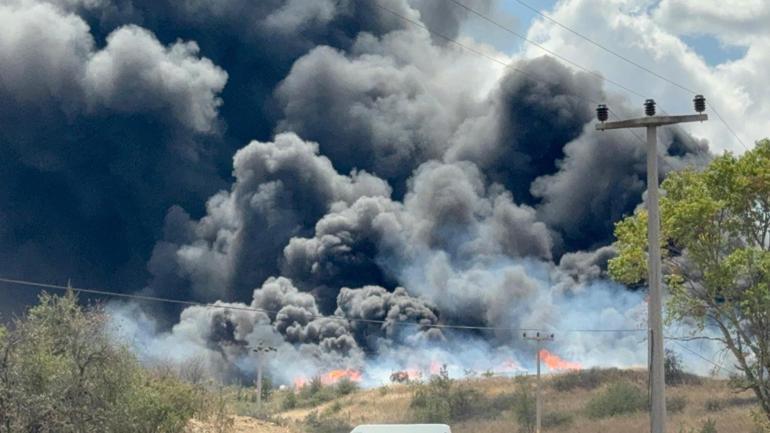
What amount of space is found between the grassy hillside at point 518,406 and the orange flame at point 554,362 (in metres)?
20.1

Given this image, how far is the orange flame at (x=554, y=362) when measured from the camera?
356 ft

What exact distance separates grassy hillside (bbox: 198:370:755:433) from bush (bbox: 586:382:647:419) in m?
0.06

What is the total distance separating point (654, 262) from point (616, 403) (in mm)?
39606

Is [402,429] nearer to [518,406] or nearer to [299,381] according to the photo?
[518,406]

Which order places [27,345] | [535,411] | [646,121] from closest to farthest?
[27,345] < [646,121] < [535,411]

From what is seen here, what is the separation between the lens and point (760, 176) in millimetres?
43656

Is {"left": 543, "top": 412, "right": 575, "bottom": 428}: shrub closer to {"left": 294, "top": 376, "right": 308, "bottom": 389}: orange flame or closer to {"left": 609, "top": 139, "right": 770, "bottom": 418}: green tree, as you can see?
{"left": 609, "top": 139, "right": 770, "bottom": 418}: green tree

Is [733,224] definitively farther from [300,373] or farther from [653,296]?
[300,373]

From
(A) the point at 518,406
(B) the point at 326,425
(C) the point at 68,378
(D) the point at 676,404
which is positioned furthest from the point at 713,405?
(C) the point at 68,378

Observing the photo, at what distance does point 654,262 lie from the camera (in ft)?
104

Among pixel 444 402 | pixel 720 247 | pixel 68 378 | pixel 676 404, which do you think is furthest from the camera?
pixel 444 402

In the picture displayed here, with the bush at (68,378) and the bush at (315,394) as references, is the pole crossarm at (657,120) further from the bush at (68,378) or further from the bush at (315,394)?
the bush at (315,394)

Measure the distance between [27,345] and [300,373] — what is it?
76566 millimetres

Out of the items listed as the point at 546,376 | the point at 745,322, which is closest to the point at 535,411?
the point at 546,376
